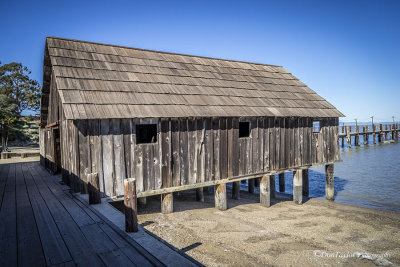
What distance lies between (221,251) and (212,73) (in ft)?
27.3

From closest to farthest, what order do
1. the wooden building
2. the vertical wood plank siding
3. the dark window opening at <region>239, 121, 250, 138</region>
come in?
1. the vertical wood plank siding
2. the wooden building
3. the dark window opening at <region>239, 121, 250, 138</region>

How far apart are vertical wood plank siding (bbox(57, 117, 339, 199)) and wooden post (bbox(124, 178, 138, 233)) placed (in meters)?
3.42

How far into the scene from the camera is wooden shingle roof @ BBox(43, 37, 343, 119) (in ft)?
26.8

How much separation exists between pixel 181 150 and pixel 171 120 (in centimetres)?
114

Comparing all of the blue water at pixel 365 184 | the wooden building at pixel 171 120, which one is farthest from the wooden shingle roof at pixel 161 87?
the blue water at pixel 365 184

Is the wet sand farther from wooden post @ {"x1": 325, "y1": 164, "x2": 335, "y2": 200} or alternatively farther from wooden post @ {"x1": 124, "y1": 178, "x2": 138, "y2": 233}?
wooden post @ {"x1": 124, "y1": 178, "x2": 138, "y2": 233}

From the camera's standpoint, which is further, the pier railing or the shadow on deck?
the pier railing

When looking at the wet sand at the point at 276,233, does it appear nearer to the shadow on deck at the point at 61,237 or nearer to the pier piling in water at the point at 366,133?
the shadow on deck at the point at 61,237

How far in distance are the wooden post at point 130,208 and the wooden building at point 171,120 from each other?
3.42m

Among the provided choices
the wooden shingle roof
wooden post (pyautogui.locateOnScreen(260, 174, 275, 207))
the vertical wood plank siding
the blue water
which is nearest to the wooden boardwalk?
the vertical wood plank siding

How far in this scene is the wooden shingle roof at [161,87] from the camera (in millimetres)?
8172

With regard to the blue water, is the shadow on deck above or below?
above

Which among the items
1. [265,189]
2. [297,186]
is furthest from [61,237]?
[297,186]

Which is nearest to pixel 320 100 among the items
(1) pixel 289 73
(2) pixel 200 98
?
(1) pixel 289 73
